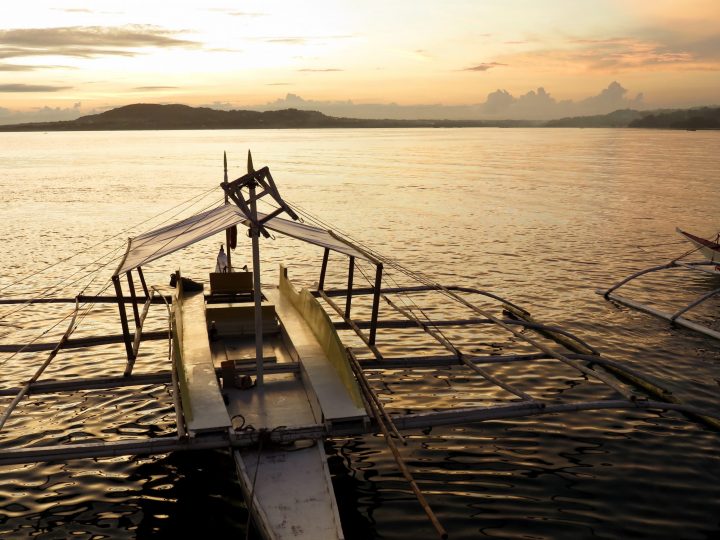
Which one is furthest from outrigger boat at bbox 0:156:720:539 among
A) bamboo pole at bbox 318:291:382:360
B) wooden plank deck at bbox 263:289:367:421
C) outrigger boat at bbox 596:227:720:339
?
outrigger boat at bbox 596:227:720:339

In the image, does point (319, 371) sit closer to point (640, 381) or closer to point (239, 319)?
point (239, 319)

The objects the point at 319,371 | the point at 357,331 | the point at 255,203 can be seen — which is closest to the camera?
the point at 255,203

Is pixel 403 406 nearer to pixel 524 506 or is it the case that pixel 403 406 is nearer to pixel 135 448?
pixel 524 506

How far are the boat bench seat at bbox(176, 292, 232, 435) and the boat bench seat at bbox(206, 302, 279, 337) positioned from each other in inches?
19.1

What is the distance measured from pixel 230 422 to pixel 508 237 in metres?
40.1

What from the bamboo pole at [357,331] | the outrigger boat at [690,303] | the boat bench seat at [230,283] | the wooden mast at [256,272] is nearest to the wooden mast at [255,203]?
the wooden mast at [256,272]

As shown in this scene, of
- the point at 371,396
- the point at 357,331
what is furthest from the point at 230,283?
the point at 371,396

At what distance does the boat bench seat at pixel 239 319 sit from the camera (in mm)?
20609

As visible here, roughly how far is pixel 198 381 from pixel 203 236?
4.03 m

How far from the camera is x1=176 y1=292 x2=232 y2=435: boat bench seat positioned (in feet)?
43.9

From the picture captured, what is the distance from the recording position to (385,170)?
386 ft

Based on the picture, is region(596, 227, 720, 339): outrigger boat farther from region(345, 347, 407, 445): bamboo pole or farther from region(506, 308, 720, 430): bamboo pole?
region(345, 347, 407, 445): bamboo pole

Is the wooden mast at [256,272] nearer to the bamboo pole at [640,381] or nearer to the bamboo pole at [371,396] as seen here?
the bamboo pole at [371,396]

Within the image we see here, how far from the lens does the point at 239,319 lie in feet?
68.4
